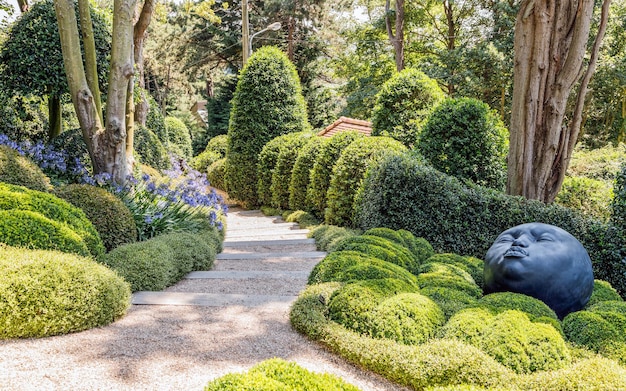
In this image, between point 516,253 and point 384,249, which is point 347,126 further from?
point 516,253

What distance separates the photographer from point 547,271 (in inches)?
157

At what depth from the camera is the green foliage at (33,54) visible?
692 centimetres

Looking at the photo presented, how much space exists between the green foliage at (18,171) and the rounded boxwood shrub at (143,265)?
1256mm

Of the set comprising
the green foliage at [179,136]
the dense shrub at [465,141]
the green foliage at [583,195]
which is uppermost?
the green foliage at [179,136]

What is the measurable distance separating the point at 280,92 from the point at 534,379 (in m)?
11.6

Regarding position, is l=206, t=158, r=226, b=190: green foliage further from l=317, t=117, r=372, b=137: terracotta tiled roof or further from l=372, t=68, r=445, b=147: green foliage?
l=372, t=68, r=445, b=147: green foliage

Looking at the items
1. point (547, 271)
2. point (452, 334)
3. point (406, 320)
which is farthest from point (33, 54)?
point (547, 271)

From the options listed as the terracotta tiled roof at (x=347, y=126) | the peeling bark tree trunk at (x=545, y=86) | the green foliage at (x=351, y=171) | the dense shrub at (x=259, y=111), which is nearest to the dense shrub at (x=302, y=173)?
the green foliage at (x=351, y=171)

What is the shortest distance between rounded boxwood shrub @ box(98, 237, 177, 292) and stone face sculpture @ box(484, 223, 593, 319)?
3.24 m

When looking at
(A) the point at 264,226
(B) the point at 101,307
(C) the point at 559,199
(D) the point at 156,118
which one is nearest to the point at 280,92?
(A) the point at 264,226

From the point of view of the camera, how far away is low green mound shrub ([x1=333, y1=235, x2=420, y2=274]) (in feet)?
15.1

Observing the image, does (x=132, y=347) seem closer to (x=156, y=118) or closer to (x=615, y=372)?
(x=615, y=372)

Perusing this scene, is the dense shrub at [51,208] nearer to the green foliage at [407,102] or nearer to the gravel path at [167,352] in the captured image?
the gravel path at [167,352]

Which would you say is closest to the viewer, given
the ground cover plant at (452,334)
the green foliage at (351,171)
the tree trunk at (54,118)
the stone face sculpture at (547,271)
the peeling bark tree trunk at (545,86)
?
the ground cover plant at (452,334)
